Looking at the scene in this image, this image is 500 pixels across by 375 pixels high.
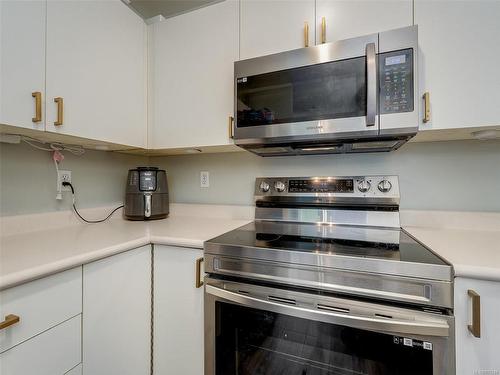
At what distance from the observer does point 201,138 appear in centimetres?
133

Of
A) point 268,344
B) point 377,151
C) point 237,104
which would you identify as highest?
point 237,104

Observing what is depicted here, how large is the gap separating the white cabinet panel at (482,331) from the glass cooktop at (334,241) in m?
0.10

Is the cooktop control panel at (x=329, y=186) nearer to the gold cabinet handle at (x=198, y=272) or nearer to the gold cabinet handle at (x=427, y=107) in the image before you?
the gold cabinet handle at (x=427, y=107)

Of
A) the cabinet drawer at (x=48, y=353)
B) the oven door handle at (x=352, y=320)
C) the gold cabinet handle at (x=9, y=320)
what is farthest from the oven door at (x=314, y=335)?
the gold cabinet handle at (x=9, y=320)

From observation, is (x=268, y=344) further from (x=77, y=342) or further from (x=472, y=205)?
(x=472, y=205)

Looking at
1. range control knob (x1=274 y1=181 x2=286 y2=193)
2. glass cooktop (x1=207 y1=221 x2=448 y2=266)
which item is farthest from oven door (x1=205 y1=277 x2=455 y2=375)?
range control knob (x1=274 y1=181 x2=286 y2=193)

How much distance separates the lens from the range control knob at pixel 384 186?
122cm

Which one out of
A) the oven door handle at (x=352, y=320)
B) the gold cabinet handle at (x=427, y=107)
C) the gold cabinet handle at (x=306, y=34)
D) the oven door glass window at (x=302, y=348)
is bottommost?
the oven door glass window at (x=302, y=348)

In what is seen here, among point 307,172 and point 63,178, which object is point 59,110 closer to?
point 63,178

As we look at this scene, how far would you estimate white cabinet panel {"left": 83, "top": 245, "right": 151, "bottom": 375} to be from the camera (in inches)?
33.8

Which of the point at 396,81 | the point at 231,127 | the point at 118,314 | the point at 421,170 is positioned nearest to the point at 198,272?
the point at 118,314

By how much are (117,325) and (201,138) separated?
925 mm

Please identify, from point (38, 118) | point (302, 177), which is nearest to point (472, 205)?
point (302, 177)

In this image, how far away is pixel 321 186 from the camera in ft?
4.33
